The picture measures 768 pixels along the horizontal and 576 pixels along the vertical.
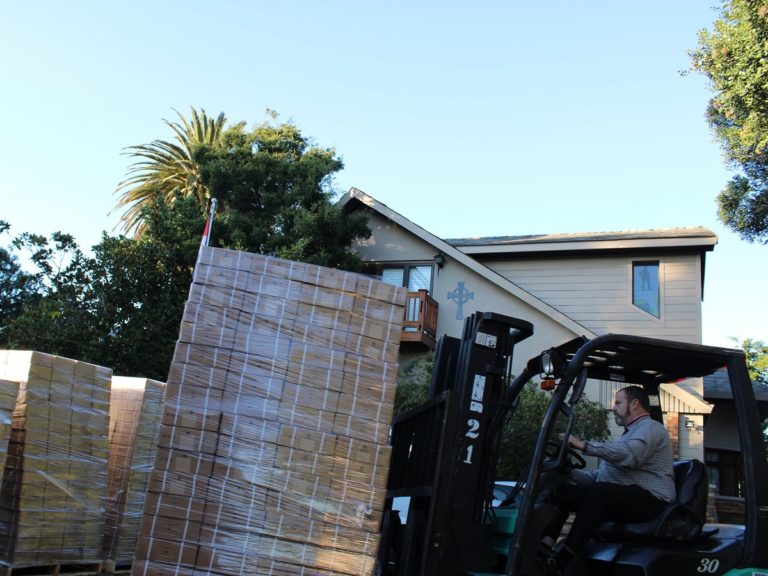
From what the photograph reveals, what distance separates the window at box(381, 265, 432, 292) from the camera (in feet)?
67.1

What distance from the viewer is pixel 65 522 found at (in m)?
8.21

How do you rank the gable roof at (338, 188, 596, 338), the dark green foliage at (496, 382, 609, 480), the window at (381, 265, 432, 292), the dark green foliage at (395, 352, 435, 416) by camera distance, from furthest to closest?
1. the window at (381, 265, 432, 292)
2. the gable roof at (338, 188, 596, 338)
3. the dark green foliage at (395, 352, 435, 416)
4. the dark green foliage at (496, 382, 609, 480)

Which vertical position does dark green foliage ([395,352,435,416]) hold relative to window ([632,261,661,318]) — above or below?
below

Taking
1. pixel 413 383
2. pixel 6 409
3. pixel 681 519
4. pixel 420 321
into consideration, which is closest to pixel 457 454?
pixel 681 519

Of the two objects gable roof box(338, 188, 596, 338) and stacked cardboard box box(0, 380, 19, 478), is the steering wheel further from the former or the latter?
gable roof box(338, 188, 596, 338)

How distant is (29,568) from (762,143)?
46.2 ft

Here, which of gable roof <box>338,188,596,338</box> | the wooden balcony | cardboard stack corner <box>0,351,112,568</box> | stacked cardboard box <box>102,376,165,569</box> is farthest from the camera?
the wooden balcony

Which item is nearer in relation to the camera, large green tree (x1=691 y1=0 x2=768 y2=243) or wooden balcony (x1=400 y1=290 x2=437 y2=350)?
large green tree (x1=691 y1=0 x2=768 y2=243)

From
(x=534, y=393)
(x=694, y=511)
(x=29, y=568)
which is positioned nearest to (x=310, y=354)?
(x=694, y=511)

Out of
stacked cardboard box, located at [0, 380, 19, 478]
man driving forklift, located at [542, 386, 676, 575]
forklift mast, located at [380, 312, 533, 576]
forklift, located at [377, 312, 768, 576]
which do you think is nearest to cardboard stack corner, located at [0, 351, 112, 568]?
stacked cardboard box, located at [0, 380, 19, 478]

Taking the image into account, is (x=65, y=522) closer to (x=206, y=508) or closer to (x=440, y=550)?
(x=206, y=508)

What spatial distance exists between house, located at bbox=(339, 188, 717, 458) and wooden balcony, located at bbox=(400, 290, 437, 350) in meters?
0.03

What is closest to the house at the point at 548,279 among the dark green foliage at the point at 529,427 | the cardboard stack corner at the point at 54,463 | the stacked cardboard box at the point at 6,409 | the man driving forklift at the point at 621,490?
the dark green foliage at the point at 529,427

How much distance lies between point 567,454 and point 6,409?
5319 millimetres
